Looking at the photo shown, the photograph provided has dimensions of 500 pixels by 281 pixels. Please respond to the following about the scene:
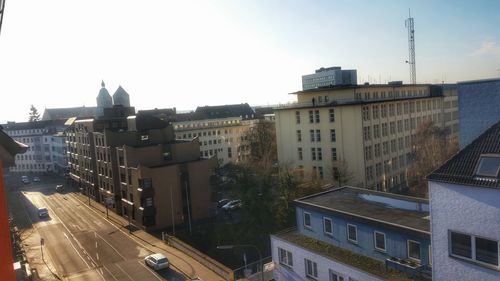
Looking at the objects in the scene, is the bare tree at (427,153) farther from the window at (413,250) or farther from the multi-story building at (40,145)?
the multi-story building at (40,145)

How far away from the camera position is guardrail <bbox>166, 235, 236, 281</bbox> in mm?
34688

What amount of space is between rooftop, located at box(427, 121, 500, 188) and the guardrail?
2157 centimetres

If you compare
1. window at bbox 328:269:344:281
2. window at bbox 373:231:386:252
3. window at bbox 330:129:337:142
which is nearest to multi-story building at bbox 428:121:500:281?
window at bbox 373:231:386:252

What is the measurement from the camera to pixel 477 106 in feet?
63.9

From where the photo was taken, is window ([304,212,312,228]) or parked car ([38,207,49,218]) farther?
parked car ([38,207,49,218])

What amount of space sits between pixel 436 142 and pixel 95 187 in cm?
5580

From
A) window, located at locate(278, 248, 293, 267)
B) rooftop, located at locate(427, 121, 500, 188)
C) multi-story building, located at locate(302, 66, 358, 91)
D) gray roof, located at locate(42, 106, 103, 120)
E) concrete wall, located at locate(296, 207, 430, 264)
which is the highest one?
multi-story building, located at locate(302, 66, 358, 91)

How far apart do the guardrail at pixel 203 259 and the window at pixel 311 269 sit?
883 centimetres

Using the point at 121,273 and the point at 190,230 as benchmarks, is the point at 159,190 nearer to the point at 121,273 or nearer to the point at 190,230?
the point at 190,230

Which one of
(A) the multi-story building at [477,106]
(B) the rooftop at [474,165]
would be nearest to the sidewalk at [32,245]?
(B) the rooftop at [474,165]

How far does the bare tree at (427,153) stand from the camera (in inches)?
1944

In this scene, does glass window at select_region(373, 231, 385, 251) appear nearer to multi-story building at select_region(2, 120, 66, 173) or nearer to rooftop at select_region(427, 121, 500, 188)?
rooftop at select_region(427, 121, 500, 188)

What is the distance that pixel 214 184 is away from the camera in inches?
2162

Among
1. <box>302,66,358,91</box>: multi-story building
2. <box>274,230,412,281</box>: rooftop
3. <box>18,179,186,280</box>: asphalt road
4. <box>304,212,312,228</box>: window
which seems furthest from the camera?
<box>302,66,358,91</box>: multi-story building
